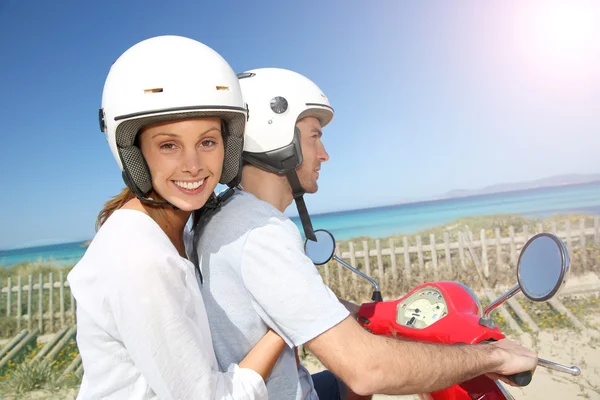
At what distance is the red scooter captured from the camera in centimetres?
165

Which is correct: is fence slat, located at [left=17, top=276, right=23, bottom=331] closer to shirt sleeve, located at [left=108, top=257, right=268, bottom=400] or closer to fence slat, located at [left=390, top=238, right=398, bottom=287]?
fence slat, located at [left=390, top=238, right=398, bottom=287]

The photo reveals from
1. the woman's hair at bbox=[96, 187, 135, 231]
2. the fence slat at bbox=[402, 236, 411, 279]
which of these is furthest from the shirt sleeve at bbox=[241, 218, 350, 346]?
the fence slat at bbox=[402, 236, 411, 279]

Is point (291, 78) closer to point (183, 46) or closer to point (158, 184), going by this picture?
point (183, 46)

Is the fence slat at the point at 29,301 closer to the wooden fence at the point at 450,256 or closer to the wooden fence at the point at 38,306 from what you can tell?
the wooden fence at the point at 38,306

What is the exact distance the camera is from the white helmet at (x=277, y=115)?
2.33m

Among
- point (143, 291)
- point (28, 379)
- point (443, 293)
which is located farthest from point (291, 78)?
point (28, 379)

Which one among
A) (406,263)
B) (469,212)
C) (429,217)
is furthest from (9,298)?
(469,212)

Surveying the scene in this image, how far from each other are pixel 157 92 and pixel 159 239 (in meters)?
0.61

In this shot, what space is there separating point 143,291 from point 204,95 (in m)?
0.84

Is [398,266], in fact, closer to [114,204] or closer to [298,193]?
[298,193]

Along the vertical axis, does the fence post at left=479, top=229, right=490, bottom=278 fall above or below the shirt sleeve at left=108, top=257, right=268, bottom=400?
below

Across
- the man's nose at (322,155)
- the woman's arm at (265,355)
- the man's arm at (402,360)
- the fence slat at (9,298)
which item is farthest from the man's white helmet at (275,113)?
the fence slat at (9,298)

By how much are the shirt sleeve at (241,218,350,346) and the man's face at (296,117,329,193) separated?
93cm

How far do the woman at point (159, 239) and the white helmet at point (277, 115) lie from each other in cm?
24
